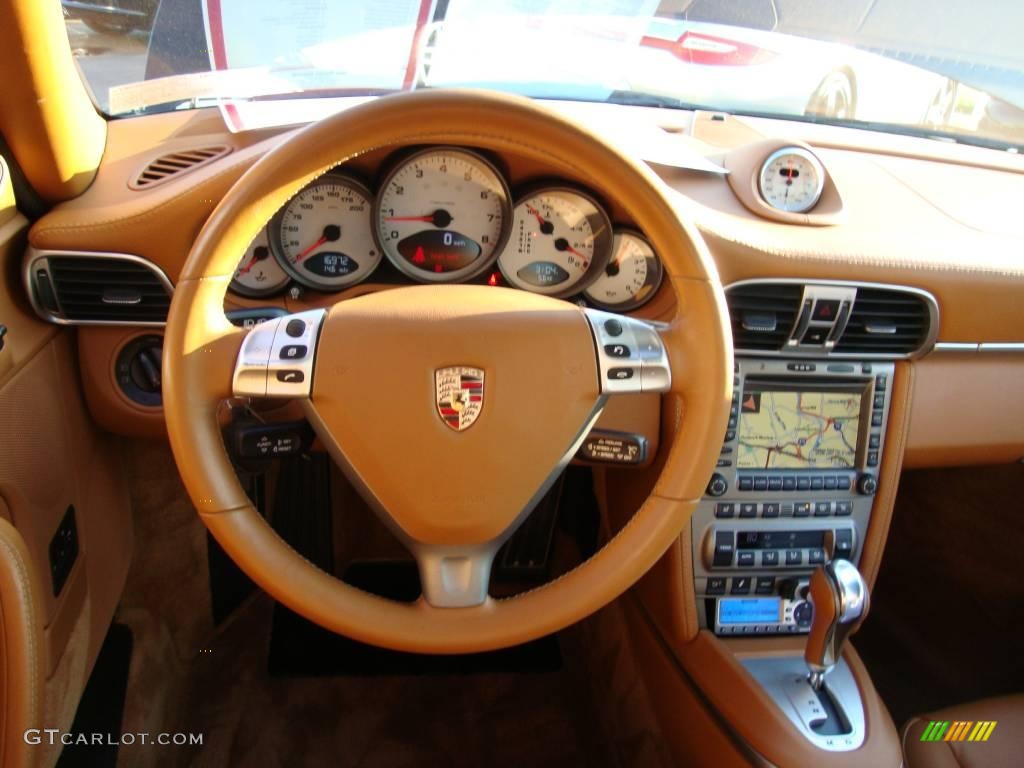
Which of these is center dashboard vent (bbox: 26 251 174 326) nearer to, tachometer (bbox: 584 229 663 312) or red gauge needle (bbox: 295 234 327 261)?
red gauge needle (bbox: 295 234 327 261)

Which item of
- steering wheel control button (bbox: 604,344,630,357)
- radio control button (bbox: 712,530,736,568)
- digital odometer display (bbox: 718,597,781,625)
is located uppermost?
steering wheel control button (bbox: 604,344,630,357)

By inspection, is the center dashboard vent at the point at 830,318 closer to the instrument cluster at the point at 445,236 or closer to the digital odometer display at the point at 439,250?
the instrument cluster at the point at 445,236

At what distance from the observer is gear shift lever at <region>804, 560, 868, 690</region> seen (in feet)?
4.51

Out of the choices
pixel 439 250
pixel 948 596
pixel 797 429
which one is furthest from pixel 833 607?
pixel 948 596

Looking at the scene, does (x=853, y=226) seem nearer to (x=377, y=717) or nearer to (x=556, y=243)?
(x=556, y=243)

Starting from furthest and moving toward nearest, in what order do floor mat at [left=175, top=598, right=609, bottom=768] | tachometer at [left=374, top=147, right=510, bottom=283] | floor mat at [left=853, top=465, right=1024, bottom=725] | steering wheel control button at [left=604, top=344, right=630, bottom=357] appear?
floor mat at [left=853, top=465, right=1024, bottom=725] < floor mat at [left=175, top=598, right=609, bottom=768] < tachometer at [left=374, top=147, right=510, bottom=283] < steering wheel control button at [left=604, top=344, right=630, bottom=357]

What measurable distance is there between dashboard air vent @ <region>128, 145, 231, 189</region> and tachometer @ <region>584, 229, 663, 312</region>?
753 mm

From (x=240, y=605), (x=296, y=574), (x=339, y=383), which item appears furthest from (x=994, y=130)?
(x=240, y=605)

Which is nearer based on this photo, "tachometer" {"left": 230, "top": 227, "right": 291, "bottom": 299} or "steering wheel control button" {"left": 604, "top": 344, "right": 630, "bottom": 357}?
"steering wheel control button" {"left": 604, "top": 344, "right": 630, "bottom": 357}

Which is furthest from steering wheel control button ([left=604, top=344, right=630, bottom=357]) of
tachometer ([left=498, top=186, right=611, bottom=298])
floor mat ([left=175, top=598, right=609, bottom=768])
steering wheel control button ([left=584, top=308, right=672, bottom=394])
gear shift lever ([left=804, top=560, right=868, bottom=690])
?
floor mat ([left=175, top=598, right=609, bottom=768])

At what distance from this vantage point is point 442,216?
1.51 m

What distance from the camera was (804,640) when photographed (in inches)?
66.4

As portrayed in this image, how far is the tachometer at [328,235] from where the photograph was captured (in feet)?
4.86

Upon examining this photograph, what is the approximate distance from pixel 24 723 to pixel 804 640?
1.44 meters
